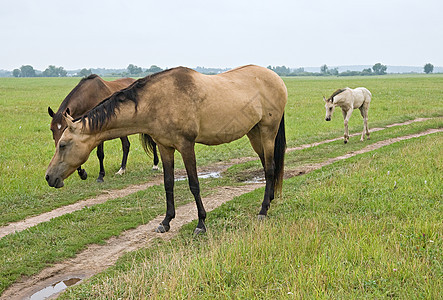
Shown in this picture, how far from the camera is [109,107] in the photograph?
5875mm

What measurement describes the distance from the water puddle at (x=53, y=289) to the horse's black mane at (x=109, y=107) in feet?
6.63

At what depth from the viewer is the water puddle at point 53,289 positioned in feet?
15.0

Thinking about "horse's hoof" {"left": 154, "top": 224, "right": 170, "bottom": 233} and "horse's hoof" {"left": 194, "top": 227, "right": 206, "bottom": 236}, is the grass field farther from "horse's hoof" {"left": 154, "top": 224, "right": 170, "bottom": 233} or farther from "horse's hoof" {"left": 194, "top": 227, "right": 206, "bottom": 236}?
"horse's hoof" {"left": 154, "top": 224, "right": 170, "bottom": 233}

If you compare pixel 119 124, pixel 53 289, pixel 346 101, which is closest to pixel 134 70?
pixel 346 101

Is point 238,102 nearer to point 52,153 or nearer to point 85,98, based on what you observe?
point 85,98

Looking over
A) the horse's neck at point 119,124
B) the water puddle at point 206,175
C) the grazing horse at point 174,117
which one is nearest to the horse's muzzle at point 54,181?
the grazing horse at point 174,117

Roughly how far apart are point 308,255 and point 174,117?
8.57 ft

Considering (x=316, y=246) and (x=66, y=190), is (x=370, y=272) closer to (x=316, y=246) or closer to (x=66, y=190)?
(x=316, y=246)

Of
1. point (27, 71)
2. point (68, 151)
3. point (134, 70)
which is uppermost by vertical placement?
point (27, 71)

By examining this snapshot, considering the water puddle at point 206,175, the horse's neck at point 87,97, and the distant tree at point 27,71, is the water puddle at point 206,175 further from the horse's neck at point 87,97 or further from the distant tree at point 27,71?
the distant tree at point 27,71

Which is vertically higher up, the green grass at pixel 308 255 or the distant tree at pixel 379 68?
the distant tree at pixel 379 68

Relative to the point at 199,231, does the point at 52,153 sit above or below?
above

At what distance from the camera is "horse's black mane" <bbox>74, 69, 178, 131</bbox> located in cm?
578

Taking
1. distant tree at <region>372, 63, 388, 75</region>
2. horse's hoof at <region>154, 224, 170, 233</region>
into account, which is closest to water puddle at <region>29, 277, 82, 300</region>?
horse's hoof at <region>154, 224, 170, 233</region>
